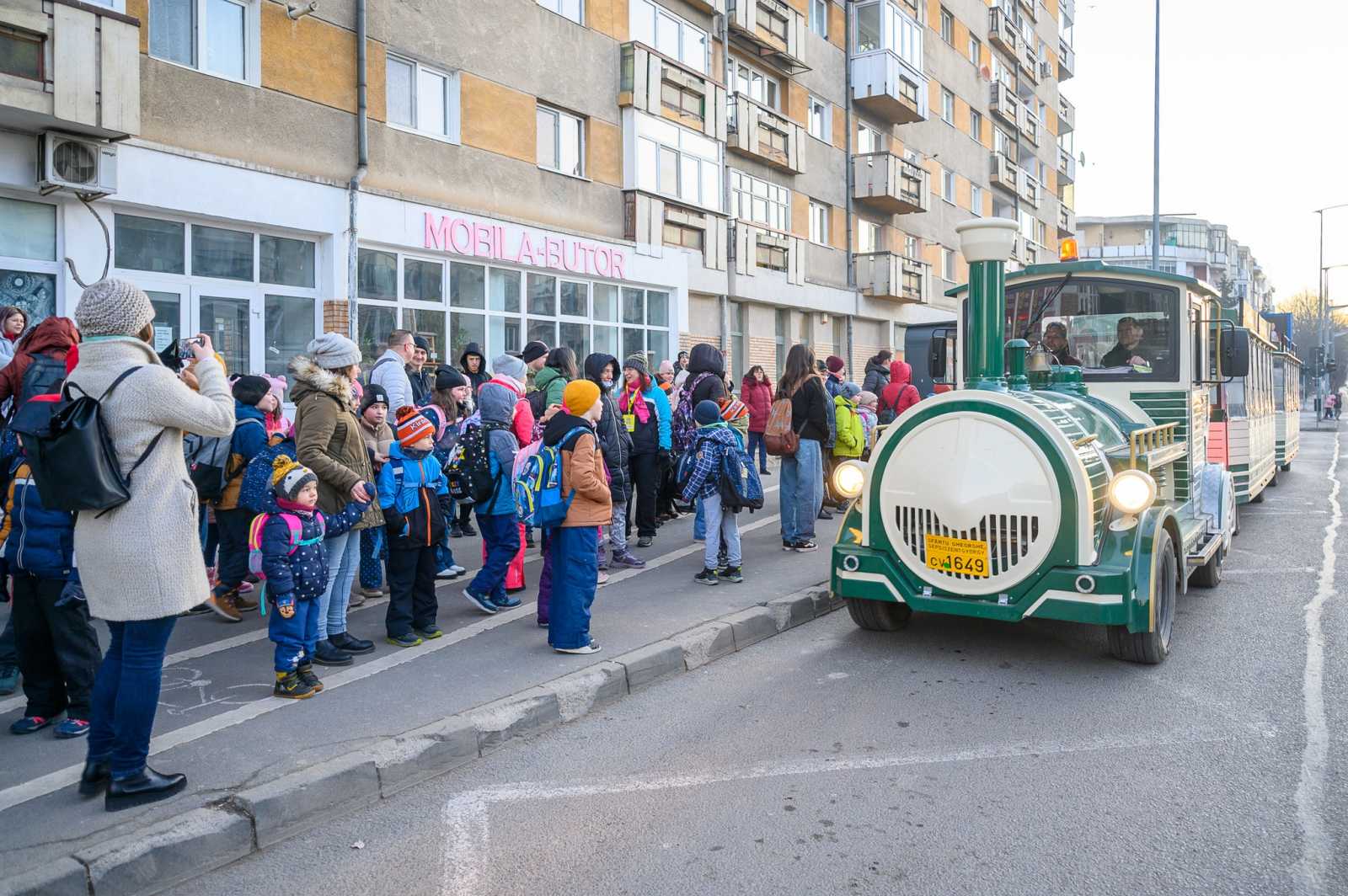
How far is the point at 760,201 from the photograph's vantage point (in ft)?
72.6

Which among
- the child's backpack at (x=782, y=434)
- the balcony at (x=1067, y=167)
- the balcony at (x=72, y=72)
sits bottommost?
the child's backpack at (x=782, y=434)

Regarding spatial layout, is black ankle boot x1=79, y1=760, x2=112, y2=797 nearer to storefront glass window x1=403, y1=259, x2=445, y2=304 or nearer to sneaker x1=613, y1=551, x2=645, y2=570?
sneaker x1=613, y1=551, x2=645, y2=570

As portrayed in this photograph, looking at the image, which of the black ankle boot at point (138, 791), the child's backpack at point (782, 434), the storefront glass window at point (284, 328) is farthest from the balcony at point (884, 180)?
the black ankle boot at point (138, 791)

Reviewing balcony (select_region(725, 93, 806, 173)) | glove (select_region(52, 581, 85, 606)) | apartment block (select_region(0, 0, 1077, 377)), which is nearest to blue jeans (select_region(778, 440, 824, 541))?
glove (select_region(52, 581, 85, 606))

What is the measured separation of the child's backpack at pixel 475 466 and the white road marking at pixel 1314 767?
482 cm

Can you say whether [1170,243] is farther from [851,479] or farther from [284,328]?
[851,479]

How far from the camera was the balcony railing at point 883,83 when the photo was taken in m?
25.2

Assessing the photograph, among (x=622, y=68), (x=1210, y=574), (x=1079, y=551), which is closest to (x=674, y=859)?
(x=1079, y=551)

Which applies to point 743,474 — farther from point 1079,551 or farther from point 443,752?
point 443,752

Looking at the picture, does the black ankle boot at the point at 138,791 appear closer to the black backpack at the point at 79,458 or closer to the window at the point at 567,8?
the black backpack at the point at 79,458

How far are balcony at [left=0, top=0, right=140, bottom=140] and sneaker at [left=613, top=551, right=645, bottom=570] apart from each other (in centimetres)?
675

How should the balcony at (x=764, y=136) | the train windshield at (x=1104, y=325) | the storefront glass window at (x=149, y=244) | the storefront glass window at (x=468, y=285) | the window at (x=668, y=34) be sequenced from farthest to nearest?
the balcony at (x=764, y=136)
the window at (x=668, y=34)
the storefront glass window at (x=468, y=285)
the storefront glass window at (x=149, y=244)
the train windshield at (x=1104, y=325)

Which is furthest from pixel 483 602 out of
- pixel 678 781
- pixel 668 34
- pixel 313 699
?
pixel 668 34

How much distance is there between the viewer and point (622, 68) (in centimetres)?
1781
